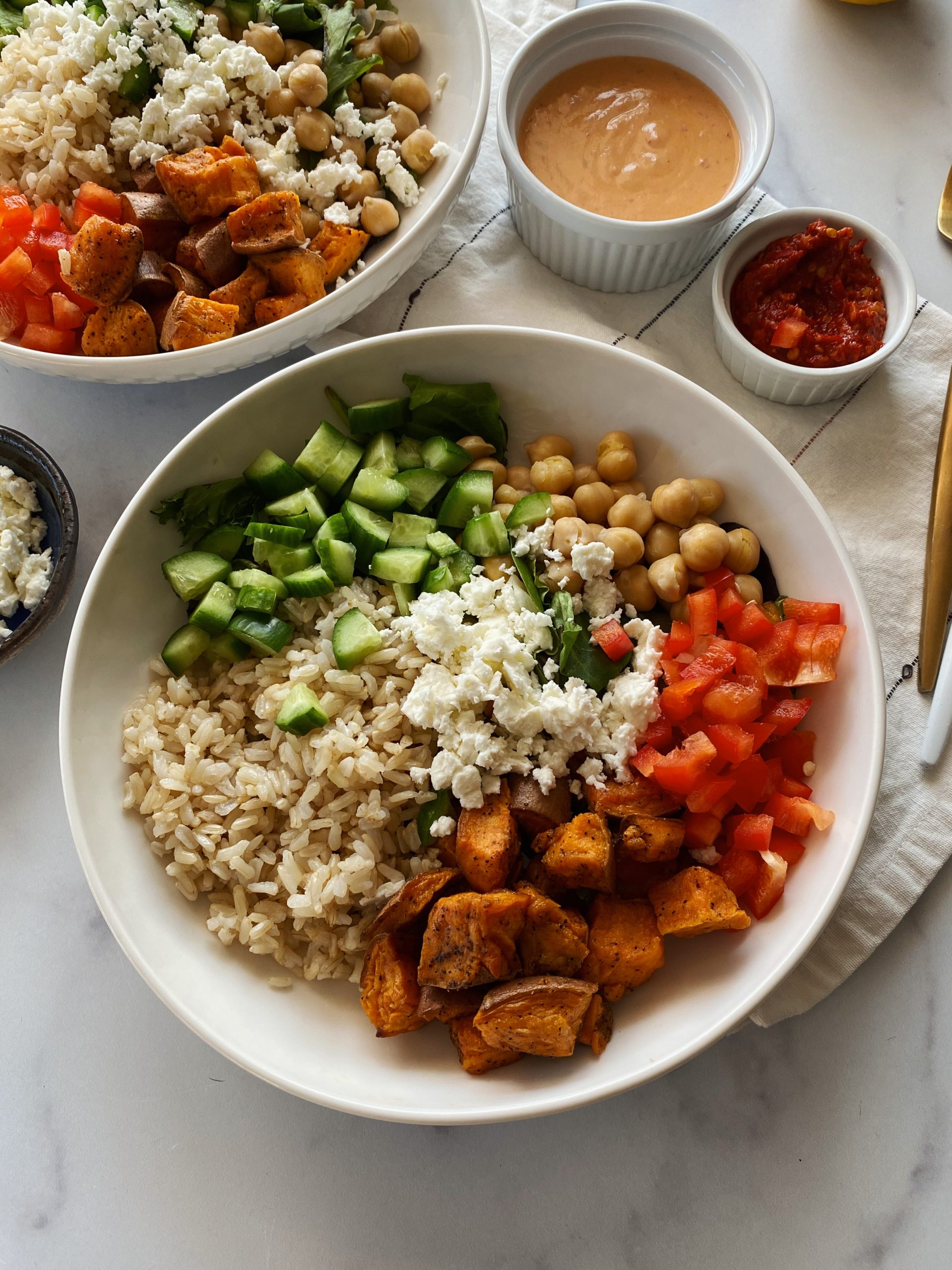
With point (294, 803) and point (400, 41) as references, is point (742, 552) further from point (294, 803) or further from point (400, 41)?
point (400, 41)

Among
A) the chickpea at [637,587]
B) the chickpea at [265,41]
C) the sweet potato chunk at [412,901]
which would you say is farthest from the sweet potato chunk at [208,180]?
the sweet potato chunk at [412,901]

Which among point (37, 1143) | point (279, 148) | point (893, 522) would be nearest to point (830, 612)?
point (893, 522)

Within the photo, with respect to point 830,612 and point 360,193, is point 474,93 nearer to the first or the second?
point 360,193

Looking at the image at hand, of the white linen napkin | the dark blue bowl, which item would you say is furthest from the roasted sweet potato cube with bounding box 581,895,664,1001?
the dark blue bowl

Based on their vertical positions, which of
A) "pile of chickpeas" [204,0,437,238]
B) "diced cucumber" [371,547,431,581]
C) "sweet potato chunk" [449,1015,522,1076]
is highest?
"pile of chickpeas" [204,0,437,238]

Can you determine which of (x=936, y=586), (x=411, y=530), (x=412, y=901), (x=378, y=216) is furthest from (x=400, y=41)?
(x=412, y=901)

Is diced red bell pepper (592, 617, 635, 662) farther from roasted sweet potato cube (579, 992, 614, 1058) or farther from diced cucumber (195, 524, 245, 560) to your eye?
diced cucumber (195, 524, 245, 560)
